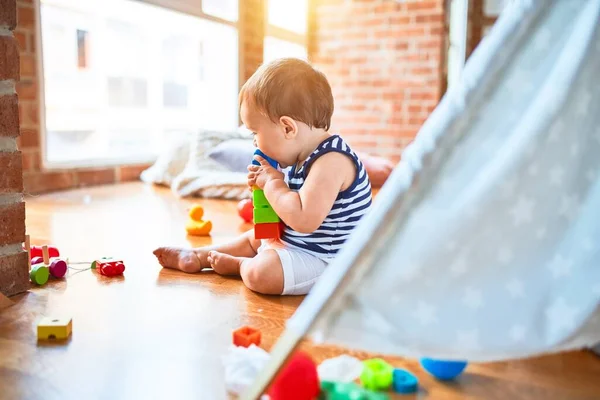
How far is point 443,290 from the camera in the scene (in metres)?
0.68

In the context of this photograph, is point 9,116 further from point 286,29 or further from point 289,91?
point 286,29

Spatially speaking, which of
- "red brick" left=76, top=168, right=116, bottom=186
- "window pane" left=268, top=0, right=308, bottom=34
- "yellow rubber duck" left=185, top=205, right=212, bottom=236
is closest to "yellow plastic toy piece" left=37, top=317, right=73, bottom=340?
"yellow rubber duck" left=185, top=205, right=212, bottom=236

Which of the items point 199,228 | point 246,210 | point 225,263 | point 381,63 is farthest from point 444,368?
point 381,63

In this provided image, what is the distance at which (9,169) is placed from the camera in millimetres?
1209

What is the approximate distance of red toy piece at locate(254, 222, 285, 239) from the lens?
1337 millimetres

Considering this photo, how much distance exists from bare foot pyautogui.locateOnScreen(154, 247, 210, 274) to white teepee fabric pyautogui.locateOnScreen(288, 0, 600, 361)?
0.83 metres

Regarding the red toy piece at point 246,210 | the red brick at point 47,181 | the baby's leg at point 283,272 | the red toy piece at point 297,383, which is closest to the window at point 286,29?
the red brick at point 47,181

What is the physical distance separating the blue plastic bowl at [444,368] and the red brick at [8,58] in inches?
36.2

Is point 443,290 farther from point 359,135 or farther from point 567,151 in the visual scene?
point 359,135

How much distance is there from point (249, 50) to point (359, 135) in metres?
0.94

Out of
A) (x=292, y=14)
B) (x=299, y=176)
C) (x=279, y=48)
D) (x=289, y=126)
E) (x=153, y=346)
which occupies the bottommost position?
(x=153, y=346)

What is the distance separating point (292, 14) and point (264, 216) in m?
3.36

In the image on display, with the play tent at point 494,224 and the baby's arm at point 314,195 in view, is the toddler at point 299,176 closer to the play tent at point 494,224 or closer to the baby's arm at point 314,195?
the baby's arm at point 314,195

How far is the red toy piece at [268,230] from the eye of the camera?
4.39ft
